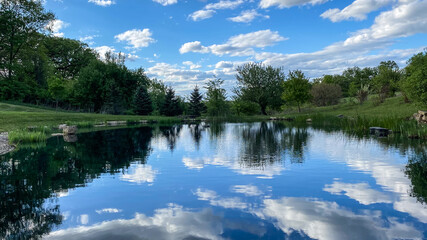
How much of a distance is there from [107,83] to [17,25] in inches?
791

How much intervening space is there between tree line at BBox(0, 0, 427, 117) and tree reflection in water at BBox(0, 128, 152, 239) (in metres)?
35.8

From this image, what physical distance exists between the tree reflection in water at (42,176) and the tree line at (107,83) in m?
35.8

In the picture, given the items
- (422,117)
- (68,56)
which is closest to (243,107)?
(68,56)

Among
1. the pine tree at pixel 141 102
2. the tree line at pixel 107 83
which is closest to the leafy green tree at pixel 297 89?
the tree line at pixel 107 83

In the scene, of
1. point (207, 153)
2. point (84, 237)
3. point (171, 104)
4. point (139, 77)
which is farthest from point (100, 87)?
point (84, 237)

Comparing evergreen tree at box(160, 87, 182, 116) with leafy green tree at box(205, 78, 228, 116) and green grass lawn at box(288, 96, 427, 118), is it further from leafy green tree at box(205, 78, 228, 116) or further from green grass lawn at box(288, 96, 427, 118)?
green grass lawn at box(288, 96, 427, 118)

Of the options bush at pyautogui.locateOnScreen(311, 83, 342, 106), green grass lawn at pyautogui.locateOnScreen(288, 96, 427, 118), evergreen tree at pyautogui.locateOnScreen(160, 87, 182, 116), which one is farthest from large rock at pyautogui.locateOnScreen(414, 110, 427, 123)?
evergreen tree at pyautogui.locateOnScreen(160, 87, 182, 116)

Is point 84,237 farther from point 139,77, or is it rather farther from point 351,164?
point 139,77

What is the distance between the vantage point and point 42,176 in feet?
37.2

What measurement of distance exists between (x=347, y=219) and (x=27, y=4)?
62798mm

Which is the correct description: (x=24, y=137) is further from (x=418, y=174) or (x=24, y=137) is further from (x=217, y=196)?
(x=418, y=174)

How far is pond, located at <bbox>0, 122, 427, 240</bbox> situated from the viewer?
6.35 metres

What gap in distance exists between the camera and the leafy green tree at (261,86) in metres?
74.2

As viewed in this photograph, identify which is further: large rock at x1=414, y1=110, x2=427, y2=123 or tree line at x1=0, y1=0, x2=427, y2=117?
tree line at x1=0, y1=0, x2=427, y2=117
